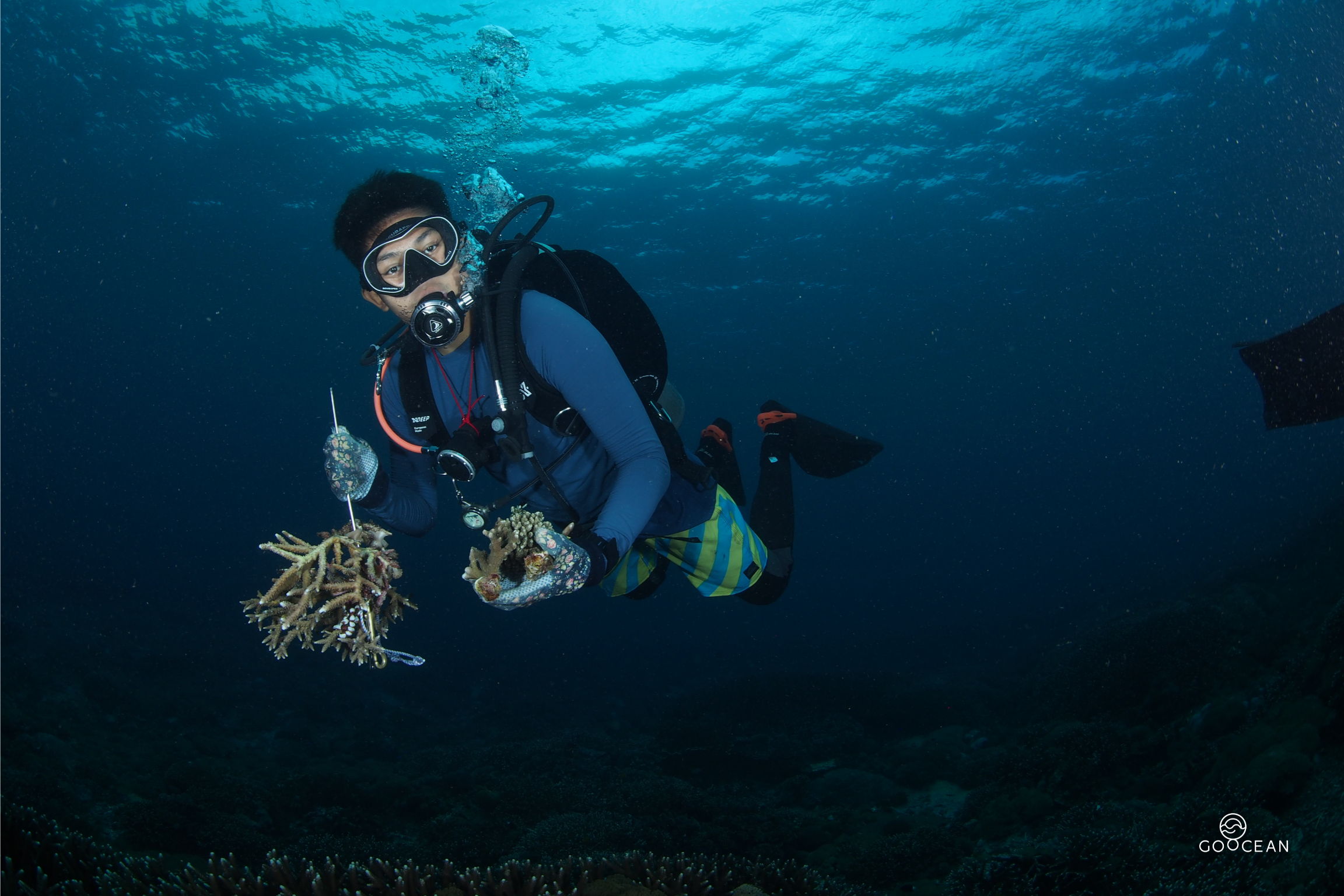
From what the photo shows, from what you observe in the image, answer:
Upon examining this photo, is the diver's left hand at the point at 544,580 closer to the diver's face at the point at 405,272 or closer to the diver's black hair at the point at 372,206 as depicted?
the diver's face at the point at 405,272

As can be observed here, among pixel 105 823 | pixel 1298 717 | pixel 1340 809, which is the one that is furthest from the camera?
pixel 105 823

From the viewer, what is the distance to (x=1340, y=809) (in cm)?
373

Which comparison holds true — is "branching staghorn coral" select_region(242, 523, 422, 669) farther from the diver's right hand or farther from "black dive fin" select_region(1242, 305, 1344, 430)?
"black dive fin" select_region(1242, 305, 1344, 430)

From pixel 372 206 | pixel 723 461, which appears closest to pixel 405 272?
pixel 372 206

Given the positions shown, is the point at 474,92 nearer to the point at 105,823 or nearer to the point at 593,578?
the point at 105,823

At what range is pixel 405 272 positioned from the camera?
3400 mm

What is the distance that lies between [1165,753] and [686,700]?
1046cm

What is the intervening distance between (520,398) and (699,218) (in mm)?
24572

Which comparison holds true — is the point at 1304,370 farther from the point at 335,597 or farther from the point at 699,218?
the point at 699,218

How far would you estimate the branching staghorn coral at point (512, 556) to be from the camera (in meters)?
2.31

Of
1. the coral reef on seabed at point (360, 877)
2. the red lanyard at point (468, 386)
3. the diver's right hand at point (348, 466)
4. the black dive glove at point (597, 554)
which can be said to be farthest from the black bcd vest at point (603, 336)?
the coral reef on seabed at point (360, 877)

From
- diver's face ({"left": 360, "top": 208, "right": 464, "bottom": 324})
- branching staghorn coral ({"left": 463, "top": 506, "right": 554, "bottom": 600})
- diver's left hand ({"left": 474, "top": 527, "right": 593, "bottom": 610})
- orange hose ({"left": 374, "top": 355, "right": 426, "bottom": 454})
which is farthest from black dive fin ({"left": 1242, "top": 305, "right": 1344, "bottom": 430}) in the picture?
orange hose ({"left": 374, "top": 355, "right": 426, "bottom": 454})

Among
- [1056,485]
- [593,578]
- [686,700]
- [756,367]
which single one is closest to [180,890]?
[593,578]

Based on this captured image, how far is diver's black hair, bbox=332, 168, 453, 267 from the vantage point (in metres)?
3.57
